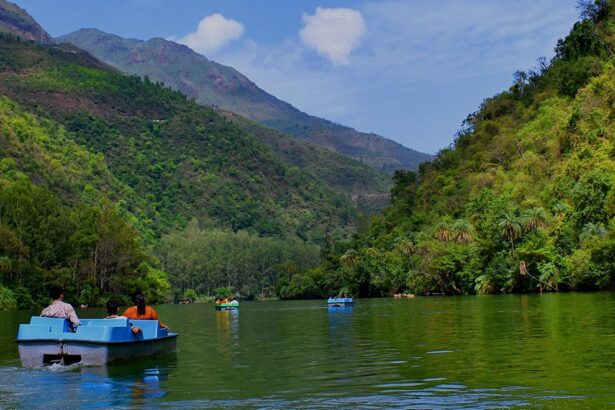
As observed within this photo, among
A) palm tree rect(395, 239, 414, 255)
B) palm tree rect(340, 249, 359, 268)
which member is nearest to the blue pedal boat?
palm tree rect(395, 239, 414, 255)

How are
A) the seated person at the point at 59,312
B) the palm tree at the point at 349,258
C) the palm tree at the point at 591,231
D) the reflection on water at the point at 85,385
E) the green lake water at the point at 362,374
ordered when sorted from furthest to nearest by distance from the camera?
the palm tree at the point at 349,258
the palm tree at the point at 591,231
the seated person at the point at 59,312
the reflection on water at the point at 85,385
the green lake water at the point at 362,374

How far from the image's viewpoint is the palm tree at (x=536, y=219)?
92500 mm

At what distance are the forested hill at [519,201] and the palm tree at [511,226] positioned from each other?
18 centimetres

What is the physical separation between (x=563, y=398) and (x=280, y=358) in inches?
494

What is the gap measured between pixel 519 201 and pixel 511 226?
41.2 ft

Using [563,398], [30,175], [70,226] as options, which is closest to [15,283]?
[70,226]

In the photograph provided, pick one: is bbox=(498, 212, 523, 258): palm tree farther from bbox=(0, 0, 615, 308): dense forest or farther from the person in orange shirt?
the person in orange shirt

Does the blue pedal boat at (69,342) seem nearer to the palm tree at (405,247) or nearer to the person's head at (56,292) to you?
the person's head at (56,292)

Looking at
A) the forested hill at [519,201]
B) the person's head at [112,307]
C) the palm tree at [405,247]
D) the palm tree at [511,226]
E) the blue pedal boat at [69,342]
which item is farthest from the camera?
the palm tree at [405,247]

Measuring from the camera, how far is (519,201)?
352ft

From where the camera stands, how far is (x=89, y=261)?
12631 centimetres

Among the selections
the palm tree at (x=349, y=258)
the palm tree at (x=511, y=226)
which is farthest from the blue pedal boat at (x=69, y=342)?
the palm tree at (x=349, y=258)

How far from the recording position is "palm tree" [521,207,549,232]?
92.5 m

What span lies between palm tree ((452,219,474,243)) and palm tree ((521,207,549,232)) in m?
19.8
